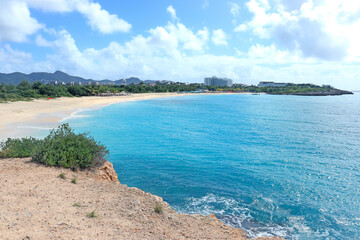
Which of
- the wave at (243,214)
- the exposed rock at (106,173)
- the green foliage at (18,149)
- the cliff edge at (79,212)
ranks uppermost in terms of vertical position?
the green foliage at (18,149)

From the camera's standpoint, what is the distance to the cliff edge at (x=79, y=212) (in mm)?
5617

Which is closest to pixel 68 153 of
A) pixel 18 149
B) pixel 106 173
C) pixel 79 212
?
pixel 106 173

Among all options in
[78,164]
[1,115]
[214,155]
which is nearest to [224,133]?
[214,155]

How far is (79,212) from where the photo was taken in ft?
21.7

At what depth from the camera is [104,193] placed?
8.42 metres

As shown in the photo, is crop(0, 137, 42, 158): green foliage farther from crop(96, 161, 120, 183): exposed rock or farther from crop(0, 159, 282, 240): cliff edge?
crop(96, 161, 120, 183): exposed rock

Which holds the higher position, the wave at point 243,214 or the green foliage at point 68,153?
the green foliage at point 68,153

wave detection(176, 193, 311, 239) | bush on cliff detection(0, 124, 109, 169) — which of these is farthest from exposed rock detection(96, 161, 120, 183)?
wave detection(176, 193, 311, 239)

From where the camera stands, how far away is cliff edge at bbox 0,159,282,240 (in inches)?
221

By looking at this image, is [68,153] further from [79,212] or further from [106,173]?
[79,212]

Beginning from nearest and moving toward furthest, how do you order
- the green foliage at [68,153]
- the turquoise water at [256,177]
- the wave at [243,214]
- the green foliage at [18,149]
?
1. the wave at [243,214]
2. the turquoise water at [256,177]
3. the green foliage at [68,153]
4. the green foliage at [18,149]

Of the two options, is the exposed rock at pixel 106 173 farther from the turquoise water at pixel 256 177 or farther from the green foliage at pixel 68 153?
the turquoise water at pixel 256 177

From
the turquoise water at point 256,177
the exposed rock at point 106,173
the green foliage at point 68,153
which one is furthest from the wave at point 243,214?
the green foliage at point 68,153

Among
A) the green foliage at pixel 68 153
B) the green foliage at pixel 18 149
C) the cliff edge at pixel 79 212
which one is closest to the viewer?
the cliff edge at pixel 79 212
